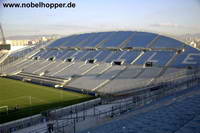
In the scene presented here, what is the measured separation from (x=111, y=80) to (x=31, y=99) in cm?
839

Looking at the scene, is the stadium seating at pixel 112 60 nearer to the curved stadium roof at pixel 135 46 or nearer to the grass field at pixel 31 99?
the curved stadium roof at pixel 135 46

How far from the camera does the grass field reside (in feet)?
58.8

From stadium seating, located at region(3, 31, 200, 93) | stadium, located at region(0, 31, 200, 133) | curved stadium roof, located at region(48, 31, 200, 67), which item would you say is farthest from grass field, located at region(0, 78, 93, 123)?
curved stadium roof, located at region(48, 31, 200, 67)

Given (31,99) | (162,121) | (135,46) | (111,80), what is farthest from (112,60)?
(162,121)

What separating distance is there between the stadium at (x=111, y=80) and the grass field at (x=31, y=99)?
0.18m

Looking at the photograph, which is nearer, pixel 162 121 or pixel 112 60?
pixel 162 121

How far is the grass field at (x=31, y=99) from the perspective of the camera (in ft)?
58.8

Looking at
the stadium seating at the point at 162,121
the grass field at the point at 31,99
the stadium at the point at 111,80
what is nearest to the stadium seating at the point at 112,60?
the stadium at the point at 111,80

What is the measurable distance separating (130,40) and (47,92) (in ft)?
55.8

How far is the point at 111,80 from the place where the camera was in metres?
25.5

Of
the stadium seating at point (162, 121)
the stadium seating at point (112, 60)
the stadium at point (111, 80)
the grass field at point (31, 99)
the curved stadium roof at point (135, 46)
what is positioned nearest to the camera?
the stadium seating at point (162, 121)

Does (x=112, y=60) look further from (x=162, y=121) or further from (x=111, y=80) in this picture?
(x=162, y=121)

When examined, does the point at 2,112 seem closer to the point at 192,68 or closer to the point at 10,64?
the point at 192,68

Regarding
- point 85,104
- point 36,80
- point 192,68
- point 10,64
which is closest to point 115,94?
point 85,104
